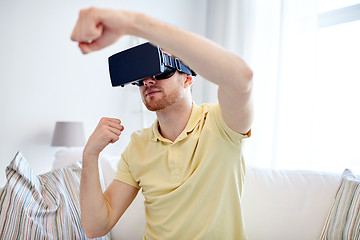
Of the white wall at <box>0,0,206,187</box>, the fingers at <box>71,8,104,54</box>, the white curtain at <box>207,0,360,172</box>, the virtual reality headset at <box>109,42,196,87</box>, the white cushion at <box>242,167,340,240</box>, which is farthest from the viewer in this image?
the white curtain at <box>207,0,360,172</box>

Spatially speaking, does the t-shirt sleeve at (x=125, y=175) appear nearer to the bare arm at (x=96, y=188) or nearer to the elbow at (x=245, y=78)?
the bare arm at (x=96, y=188)

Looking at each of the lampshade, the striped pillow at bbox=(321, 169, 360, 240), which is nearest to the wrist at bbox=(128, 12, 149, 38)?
the striped pillow at bbox=(321, 169, 360, 240)

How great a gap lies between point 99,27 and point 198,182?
2.37ft

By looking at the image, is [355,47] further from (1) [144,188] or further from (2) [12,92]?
(2) [12,92]

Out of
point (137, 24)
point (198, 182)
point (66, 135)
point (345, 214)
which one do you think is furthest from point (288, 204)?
point (66, 135)

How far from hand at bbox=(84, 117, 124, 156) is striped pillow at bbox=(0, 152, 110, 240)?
0.36 m

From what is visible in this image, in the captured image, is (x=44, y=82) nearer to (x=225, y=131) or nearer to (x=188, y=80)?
(x=188, y=80)

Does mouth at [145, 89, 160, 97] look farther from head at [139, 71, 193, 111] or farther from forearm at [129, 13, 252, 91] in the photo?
forearm at [129, 13, 252, 91]

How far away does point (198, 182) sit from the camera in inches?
49.2

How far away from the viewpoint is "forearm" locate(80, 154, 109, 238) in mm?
1294

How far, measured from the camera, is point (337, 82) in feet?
9.72

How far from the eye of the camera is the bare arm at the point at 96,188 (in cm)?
126

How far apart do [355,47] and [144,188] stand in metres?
2.35

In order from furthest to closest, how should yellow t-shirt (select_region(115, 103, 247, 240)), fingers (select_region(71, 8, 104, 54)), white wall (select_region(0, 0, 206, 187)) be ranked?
white wall (select_region(0, 0, 206, 187)) < yellow t-shirt (select_region(115, 103, 247, 240)) < fingers (select_region(71, 8, 104, 54))
